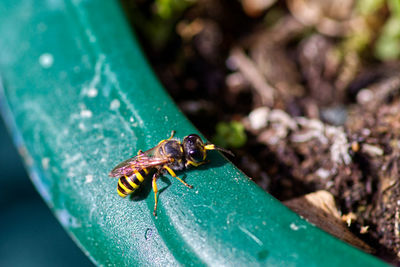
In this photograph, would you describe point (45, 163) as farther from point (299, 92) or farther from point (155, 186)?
point (299, 92)

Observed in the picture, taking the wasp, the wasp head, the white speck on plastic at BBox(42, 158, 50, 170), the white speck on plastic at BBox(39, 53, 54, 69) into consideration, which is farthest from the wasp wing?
the white speck on plastic at BBox(39, 53, 54, 69)

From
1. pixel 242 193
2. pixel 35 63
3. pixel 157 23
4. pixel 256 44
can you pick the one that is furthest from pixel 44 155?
pixel 256 44

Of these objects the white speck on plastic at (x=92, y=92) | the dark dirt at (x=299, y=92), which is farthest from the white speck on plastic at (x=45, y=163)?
the dark dirt at (x=299, y=92)

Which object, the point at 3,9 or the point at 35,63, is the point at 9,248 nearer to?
the point at 35,63

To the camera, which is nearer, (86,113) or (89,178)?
(89,178)

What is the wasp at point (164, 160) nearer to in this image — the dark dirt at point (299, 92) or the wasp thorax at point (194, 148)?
the wasp thorax at point (194, 148)

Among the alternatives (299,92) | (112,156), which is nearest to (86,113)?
(112,156)
